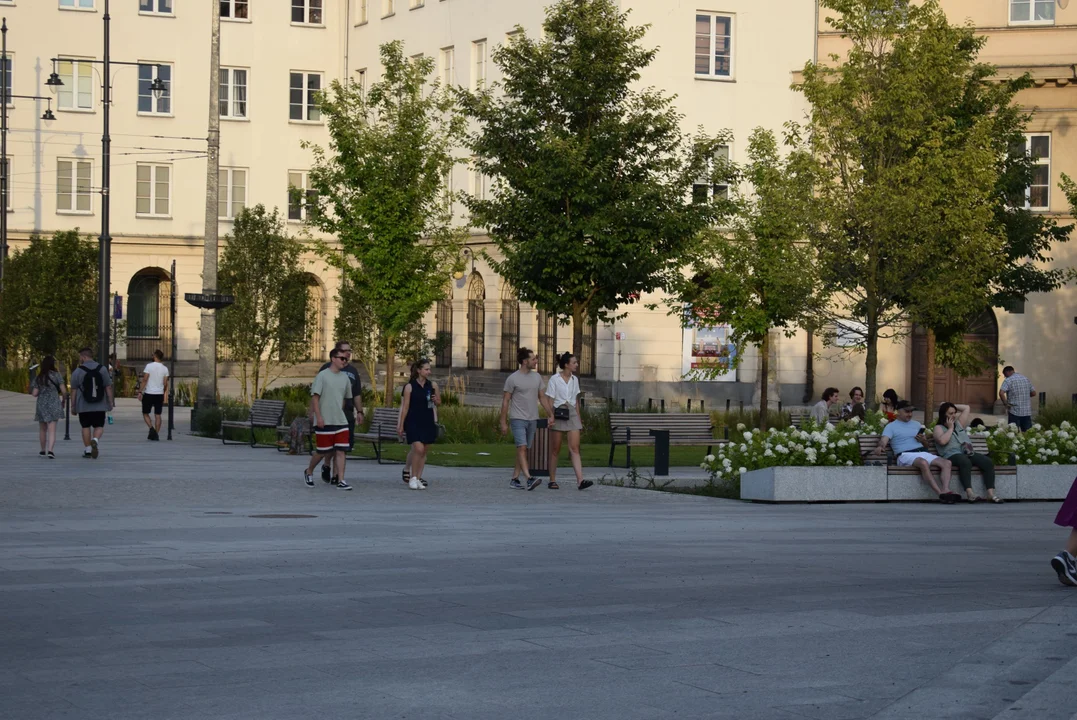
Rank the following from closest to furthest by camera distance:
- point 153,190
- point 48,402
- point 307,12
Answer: point 48,402
point 153,190
point 307,12

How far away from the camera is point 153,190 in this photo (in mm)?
64312

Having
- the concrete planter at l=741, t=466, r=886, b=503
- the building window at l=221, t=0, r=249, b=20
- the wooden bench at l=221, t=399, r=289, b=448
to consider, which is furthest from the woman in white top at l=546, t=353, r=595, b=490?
the building window at l=221, t=0, r=249, b=20

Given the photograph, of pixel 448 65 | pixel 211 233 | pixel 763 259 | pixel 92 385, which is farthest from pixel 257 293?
pixel 92 385

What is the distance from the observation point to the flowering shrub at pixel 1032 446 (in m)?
21.9

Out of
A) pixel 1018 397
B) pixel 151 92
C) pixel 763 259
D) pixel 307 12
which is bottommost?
pixel 1018 397

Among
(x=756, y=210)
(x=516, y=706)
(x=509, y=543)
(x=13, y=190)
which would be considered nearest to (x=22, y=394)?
(x=13, y=190)

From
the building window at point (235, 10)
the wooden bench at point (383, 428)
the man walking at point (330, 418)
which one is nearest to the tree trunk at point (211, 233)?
the wooden bench at point (383, 428)

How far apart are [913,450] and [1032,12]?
31453 mm

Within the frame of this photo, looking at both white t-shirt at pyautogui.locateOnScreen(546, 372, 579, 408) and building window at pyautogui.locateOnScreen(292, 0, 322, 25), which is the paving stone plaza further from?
building window at pyautogui.locateOnScreen(292, 0, 322, 25)

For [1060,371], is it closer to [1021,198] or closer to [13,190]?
[1021,198]

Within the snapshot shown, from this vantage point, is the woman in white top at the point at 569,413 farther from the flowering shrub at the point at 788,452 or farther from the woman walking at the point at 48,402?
the woman walking at the point at 48,402

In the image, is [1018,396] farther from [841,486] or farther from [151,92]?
[151,92]

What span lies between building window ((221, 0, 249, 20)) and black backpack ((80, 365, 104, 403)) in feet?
134

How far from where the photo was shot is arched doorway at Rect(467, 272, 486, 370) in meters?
59.2
